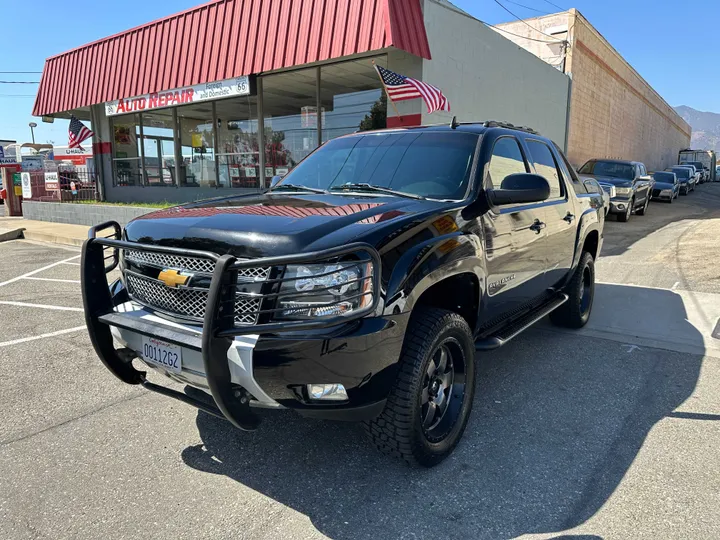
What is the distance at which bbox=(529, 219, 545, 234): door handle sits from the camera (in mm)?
4113

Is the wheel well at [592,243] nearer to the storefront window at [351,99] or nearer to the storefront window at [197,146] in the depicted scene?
the storefront window at [351,99]

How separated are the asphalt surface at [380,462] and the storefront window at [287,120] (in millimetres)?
9378

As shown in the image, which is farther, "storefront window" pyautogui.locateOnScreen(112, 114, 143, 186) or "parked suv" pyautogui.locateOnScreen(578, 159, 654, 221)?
"storefront window" pyautogui.locateOnScreen(112, 114, 143, 186)

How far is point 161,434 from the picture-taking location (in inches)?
131

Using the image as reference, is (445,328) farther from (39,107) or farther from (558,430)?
(39,107)

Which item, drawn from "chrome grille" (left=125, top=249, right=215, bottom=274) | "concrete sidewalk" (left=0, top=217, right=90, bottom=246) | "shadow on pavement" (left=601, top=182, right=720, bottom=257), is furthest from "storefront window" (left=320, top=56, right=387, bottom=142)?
"chrome grille" (left=125, top=249, right=215, bottom=274)

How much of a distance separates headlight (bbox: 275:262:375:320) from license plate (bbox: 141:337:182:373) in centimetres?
63

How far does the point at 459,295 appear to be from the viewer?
11.1ft

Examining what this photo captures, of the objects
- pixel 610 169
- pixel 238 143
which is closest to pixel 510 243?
pixel 238 143

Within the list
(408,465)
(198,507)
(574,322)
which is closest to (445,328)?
(408,465)

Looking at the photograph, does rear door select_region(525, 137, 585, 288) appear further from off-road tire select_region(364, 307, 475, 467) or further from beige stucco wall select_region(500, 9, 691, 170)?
beige stucco wall select_region(500, 9, 691, 170)

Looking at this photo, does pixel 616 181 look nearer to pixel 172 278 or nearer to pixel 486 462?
pixel 486 462

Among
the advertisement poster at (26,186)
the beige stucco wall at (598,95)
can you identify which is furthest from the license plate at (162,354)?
the beige stucco wall at (598,95)

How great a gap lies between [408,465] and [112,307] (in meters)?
1.91
